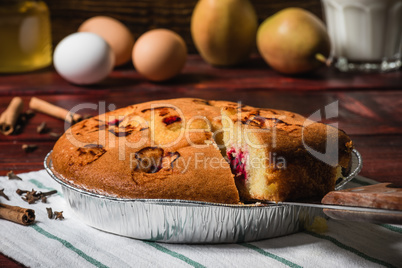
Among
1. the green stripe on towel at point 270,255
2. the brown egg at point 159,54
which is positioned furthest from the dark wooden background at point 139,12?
the green stripe on towel at point 270,255

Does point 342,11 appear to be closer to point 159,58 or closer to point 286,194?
point 159,58

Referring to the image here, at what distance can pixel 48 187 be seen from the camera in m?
1.26

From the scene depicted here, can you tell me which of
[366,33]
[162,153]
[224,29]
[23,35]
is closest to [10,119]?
[23,35]

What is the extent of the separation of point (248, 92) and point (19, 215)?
1214mm

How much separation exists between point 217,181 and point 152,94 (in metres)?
1.12

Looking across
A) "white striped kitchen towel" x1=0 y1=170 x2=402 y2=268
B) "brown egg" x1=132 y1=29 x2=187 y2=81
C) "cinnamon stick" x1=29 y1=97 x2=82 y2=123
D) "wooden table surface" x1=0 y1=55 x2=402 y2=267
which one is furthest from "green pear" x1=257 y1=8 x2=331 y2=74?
"white striped kitchen towel" x1=0 y1=170 x2=402 y2=268

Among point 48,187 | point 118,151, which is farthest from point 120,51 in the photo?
point 118,151

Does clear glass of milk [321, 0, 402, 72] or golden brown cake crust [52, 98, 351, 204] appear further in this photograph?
clear glass of milk [321, 0, 402, 72]

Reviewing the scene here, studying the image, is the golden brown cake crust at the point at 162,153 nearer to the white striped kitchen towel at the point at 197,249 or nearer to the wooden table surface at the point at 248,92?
the white striped kitchen towel at the point at 197,249

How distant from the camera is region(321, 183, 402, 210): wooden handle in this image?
2.68ft

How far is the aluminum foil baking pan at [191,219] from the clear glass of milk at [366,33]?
139 centimetres

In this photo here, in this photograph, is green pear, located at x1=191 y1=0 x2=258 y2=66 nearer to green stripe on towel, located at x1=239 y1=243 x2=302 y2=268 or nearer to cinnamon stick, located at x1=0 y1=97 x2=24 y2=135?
cinnamon stick, located at x1=0 y1=97 x2=24 y2=135

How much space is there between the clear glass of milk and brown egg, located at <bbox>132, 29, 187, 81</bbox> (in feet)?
2.21

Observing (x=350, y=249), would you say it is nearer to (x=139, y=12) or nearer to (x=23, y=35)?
(x=23, y=35)
